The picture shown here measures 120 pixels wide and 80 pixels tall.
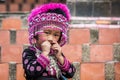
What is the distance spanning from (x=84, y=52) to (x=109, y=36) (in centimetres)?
41

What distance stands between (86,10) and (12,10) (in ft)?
2.85

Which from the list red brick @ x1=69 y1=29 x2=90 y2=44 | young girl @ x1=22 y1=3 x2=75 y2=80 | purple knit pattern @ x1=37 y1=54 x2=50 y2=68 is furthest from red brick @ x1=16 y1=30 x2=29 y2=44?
purple knit pattern @ x1=37 y1=54 x2=50 y2=68

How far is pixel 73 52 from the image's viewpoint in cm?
233

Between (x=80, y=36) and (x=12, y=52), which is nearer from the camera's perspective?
(x=12, y=52)

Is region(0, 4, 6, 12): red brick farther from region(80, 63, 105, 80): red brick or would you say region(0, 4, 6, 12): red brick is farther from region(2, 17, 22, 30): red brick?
region(80, 63, 105, 80): red brick

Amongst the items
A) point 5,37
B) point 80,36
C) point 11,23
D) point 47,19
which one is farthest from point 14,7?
point 47,19

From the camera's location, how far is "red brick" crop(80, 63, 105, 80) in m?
2.16

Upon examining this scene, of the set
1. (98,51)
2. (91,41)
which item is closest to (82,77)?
(98,51)

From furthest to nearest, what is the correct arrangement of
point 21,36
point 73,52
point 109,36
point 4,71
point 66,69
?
point 109,36, point 21,36, point 73,52, point 4,71, point 66,69

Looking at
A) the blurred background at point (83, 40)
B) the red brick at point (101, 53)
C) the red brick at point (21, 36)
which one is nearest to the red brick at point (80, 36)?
the blurred background at point (83, 40)

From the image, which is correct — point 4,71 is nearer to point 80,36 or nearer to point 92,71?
point 92,71

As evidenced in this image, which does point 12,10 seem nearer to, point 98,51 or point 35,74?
point 98,51

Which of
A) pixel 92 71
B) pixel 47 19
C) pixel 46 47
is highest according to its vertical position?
pixel 47 19

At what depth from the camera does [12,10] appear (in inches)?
149
